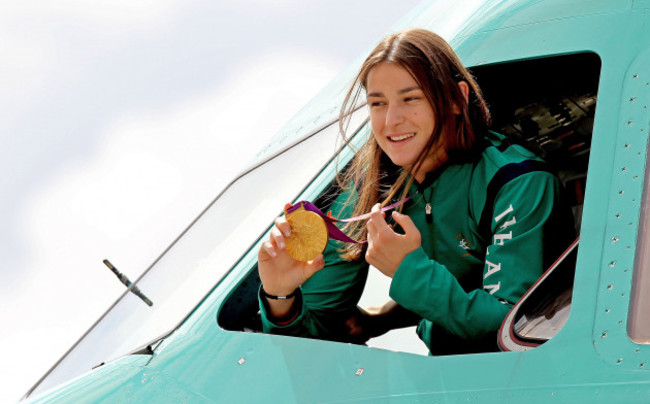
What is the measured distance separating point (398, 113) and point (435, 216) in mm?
361

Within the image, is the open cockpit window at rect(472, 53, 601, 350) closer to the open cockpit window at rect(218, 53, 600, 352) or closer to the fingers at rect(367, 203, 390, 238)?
the open cockpit window at rect(218, 53, 600, 352)

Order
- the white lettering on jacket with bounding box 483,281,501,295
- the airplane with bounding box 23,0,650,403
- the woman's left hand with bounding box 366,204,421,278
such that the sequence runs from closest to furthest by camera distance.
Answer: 1. the airplane with bounding box 23,0,650,403
2. the woman's left hand with bounding box 366,204,421,278
3. the white lettering on jacket with bounding box 483,281,501,295

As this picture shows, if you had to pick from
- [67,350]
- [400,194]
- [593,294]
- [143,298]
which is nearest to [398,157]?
[400,194]

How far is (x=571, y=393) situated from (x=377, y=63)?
3.88 ft

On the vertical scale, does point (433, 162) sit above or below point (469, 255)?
above

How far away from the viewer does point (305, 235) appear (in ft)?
8.57

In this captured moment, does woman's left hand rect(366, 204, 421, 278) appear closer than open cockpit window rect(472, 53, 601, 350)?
Yes

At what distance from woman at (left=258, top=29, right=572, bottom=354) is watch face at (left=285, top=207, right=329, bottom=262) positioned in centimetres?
3

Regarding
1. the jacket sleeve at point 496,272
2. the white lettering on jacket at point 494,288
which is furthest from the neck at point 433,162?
the white lettering on jacket at point 494,288

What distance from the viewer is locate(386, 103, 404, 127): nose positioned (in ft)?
9.00

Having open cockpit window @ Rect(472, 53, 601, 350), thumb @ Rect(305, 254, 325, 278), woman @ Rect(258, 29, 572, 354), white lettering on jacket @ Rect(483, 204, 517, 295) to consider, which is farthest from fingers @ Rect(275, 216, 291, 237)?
open cockpit window @ Rect(472, 53, 601, 350)

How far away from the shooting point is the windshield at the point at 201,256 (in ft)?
10.2

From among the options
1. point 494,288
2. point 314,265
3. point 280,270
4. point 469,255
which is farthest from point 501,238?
point 280,270

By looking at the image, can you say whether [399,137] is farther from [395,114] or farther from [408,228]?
[408,228]
